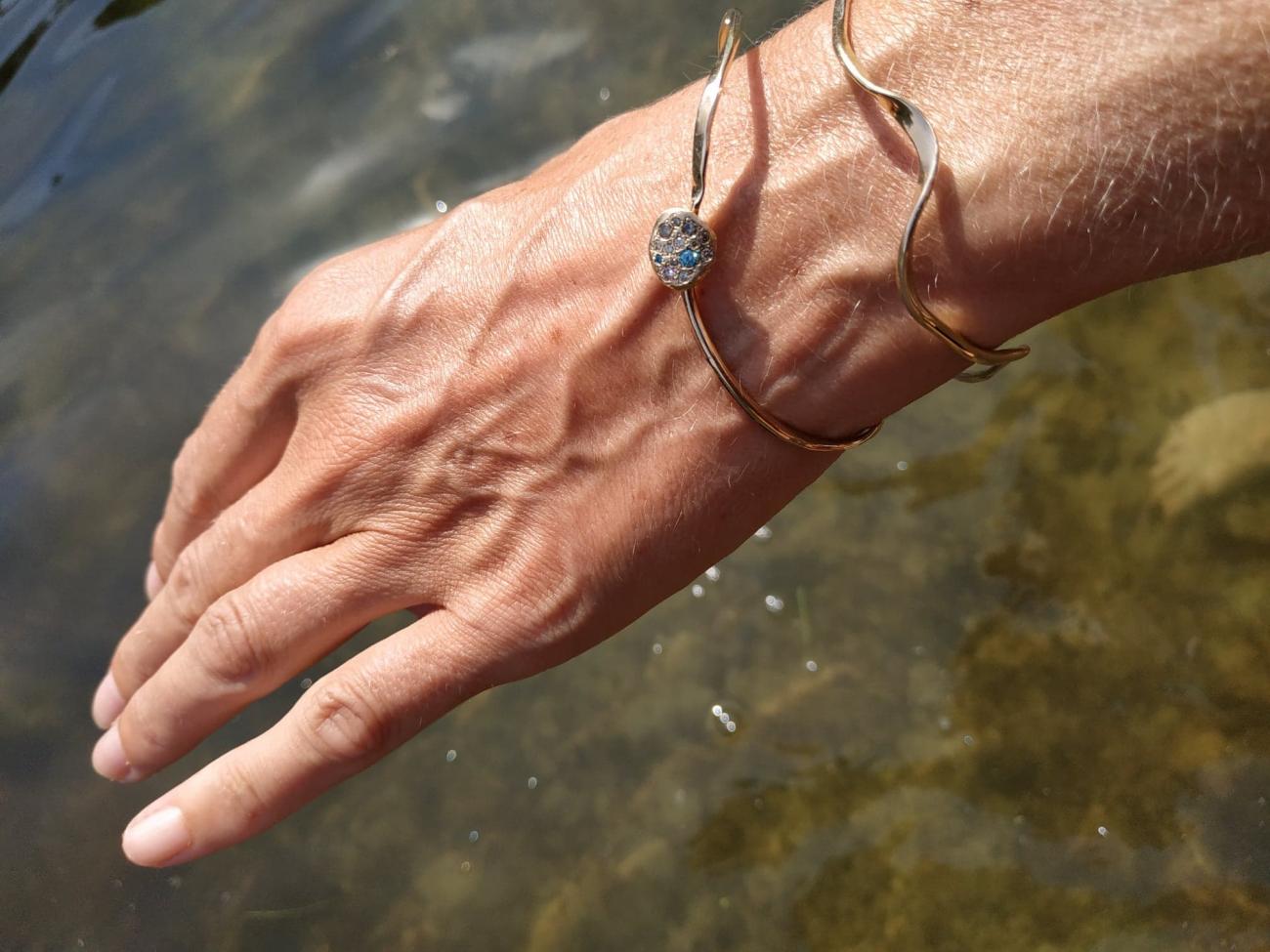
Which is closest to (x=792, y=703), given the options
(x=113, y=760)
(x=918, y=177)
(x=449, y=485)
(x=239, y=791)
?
Answer: (x=449, y=485)

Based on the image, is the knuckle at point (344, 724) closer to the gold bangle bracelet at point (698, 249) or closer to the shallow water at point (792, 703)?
the shallow water at point (792, 703)

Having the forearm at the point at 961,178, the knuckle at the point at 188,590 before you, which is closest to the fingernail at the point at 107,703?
the knuckle at the point at 188,590

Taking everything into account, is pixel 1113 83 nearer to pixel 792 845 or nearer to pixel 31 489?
pixel 792 845

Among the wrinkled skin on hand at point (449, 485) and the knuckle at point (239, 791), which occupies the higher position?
the wrinkled skin on hand at point (449, 485)

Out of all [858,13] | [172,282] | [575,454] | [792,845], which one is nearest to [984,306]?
[858,13]

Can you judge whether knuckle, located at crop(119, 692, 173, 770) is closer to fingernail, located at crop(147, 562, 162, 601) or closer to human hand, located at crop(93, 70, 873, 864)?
human hand, located at crop(93, 70, 873, 864)

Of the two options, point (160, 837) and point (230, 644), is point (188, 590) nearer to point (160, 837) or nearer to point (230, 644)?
point (230, 644)
